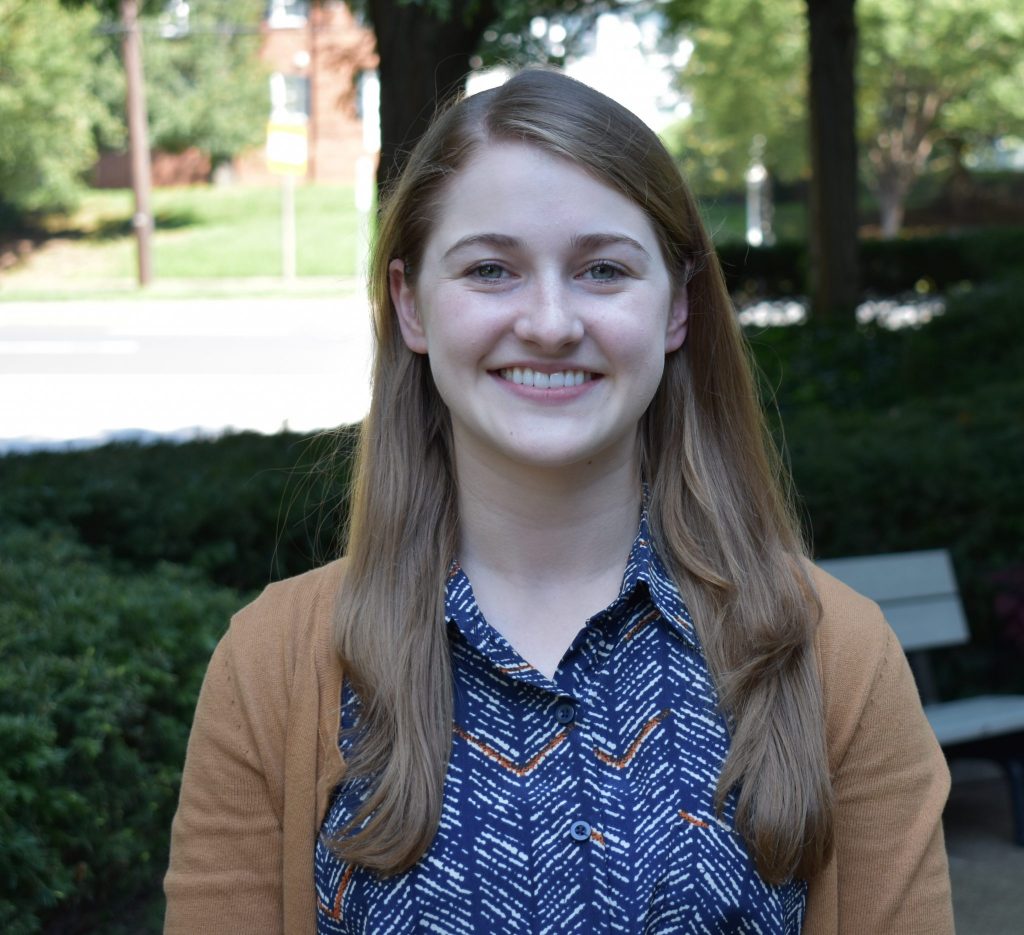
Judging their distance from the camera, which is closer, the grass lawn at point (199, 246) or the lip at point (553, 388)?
the lip at point (553, 388)

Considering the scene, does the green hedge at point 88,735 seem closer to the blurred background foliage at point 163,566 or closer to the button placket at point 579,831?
the blurred background foliage at point 163,566

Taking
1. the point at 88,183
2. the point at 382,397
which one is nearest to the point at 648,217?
the point at 382,397

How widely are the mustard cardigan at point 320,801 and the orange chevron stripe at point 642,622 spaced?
0.21 metres

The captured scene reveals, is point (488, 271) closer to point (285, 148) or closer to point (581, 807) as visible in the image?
point (581, 807)

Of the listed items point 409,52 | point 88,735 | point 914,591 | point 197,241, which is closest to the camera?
point 88,735

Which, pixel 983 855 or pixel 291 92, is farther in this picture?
pixel 291 92

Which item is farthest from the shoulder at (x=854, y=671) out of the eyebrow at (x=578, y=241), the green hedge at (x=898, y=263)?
the green hedge at (x=898, y=263)

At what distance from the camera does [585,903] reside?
1665 millimetres

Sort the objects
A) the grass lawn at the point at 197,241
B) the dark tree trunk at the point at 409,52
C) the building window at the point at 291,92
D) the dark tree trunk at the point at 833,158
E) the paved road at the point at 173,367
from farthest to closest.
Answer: the building window at the point at 291,92
the grass lawn at the point at 197,241
the paved road at the point at 173,367
the dark tree trunk at the point at 833,158
the dark tree trunk at the point at 409,52

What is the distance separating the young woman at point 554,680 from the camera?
1704mm

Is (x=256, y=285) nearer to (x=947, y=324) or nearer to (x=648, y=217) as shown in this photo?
(x=947, y=324)

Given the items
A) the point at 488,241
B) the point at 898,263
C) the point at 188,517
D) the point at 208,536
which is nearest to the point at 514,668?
the point at 488,241

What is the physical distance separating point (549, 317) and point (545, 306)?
2cm

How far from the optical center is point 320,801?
1.80 m
